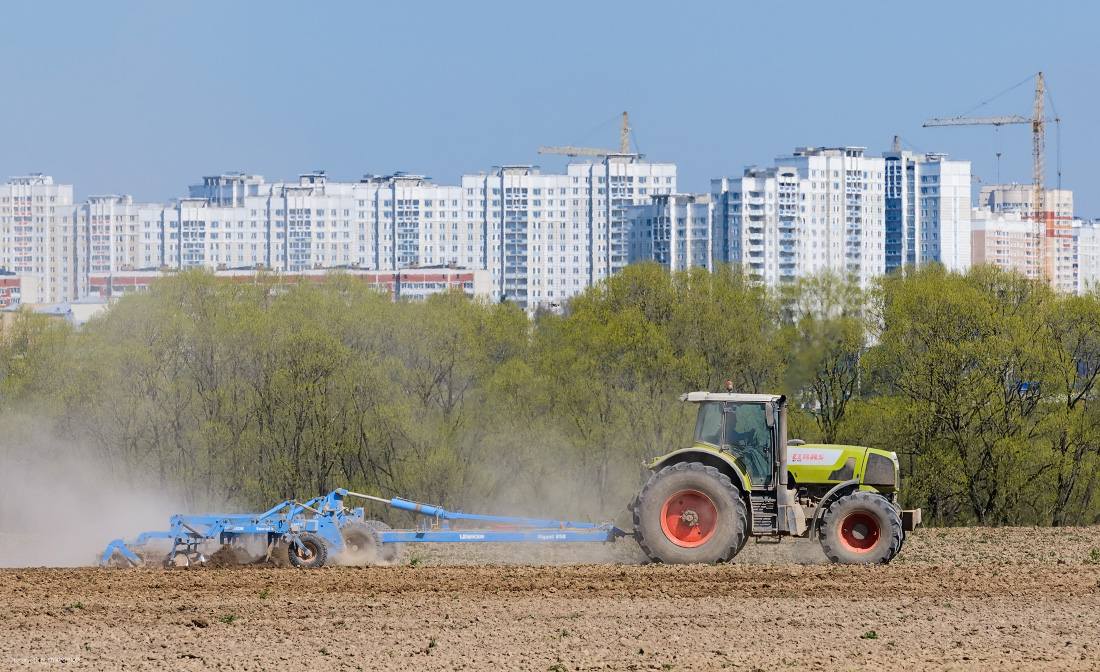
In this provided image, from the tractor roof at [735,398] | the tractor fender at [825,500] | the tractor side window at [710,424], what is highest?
the tractor roof at [735,398]

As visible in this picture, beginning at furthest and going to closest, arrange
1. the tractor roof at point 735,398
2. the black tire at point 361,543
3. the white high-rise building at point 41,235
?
the white high-rise building at point 41,235 < the black tire at point 361,543 < the tractor roof at point 735,398

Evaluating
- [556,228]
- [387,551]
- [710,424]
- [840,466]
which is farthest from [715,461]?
[556,228]

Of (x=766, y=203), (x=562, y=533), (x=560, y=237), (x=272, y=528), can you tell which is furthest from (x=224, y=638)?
(x=560, y=237)

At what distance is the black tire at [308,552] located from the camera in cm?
1686

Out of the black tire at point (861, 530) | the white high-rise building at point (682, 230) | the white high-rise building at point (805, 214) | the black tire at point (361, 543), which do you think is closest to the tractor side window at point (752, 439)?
the black tire at point (861, 530)

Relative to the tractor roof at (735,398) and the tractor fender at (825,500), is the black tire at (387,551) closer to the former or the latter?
the tractor roof at (735,398)

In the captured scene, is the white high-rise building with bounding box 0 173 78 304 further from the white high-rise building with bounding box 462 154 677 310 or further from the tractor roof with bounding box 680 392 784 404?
the tractor roof with bounding box 680 392 784 404

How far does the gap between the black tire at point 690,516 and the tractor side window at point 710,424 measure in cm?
50

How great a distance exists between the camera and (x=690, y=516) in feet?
54.6

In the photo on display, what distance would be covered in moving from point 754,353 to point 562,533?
26643 millimetres

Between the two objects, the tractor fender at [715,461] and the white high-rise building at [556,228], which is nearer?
the tractor fender at [715,461]

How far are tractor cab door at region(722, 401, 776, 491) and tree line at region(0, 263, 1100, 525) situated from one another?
2329 centimetres

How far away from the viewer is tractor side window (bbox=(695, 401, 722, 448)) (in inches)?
667

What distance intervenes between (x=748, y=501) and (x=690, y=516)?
73cm
